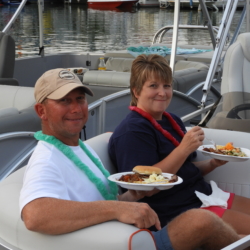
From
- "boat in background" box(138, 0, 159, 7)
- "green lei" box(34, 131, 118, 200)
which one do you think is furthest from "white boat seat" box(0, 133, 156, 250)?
"boat in background" box(138, 0, 159, 7)

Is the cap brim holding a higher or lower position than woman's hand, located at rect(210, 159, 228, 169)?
higher

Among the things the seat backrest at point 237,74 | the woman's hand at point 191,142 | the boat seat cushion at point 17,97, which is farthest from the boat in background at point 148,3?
the woman's hand at point 191,142

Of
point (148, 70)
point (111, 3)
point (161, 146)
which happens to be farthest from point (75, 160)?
point (111, 3)

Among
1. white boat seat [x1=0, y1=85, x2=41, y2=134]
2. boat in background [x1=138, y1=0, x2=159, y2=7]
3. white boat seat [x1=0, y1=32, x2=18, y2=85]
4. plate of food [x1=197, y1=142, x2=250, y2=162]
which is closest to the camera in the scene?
plate of food [x1=197, y1=142, x2=250, y2=162]

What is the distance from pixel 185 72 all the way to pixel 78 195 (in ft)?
11.8

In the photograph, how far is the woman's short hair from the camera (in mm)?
2326

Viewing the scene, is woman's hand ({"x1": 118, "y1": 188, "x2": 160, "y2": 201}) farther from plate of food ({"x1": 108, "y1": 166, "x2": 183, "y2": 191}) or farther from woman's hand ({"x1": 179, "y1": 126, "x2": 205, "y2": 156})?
woman's hand ({"x1": 179, "y1": 126, "x2": 205, "y2": 156})

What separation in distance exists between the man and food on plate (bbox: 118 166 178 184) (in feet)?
0.28

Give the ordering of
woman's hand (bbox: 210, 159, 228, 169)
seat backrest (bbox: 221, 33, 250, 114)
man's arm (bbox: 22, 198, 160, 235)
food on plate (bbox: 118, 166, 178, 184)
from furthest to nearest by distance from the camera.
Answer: seat backrest (bbox: 221, 33, 250, 114), woman's hand (bbox: 210, 159, 228, 169), food on plate (bbox: 118, 166, 178, 184), man's arm (bbox: 22, 198, 160, 235)

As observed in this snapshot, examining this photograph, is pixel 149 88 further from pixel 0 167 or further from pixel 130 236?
pixel 0 167

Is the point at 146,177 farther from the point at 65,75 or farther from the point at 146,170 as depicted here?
the point at 65,75

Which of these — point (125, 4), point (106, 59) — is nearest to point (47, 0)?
point (125, 4)

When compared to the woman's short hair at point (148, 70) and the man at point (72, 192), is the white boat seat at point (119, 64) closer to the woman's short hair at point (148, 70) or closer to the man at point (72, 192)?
the woman's short hair at point (148, 70)

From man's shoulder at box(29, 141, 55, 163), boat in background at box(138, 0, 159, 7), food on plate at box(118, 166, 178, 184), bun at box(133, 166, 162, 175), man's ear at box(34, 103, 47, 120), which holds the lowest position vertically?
boat in background at box(138, 0, 159, 7)
